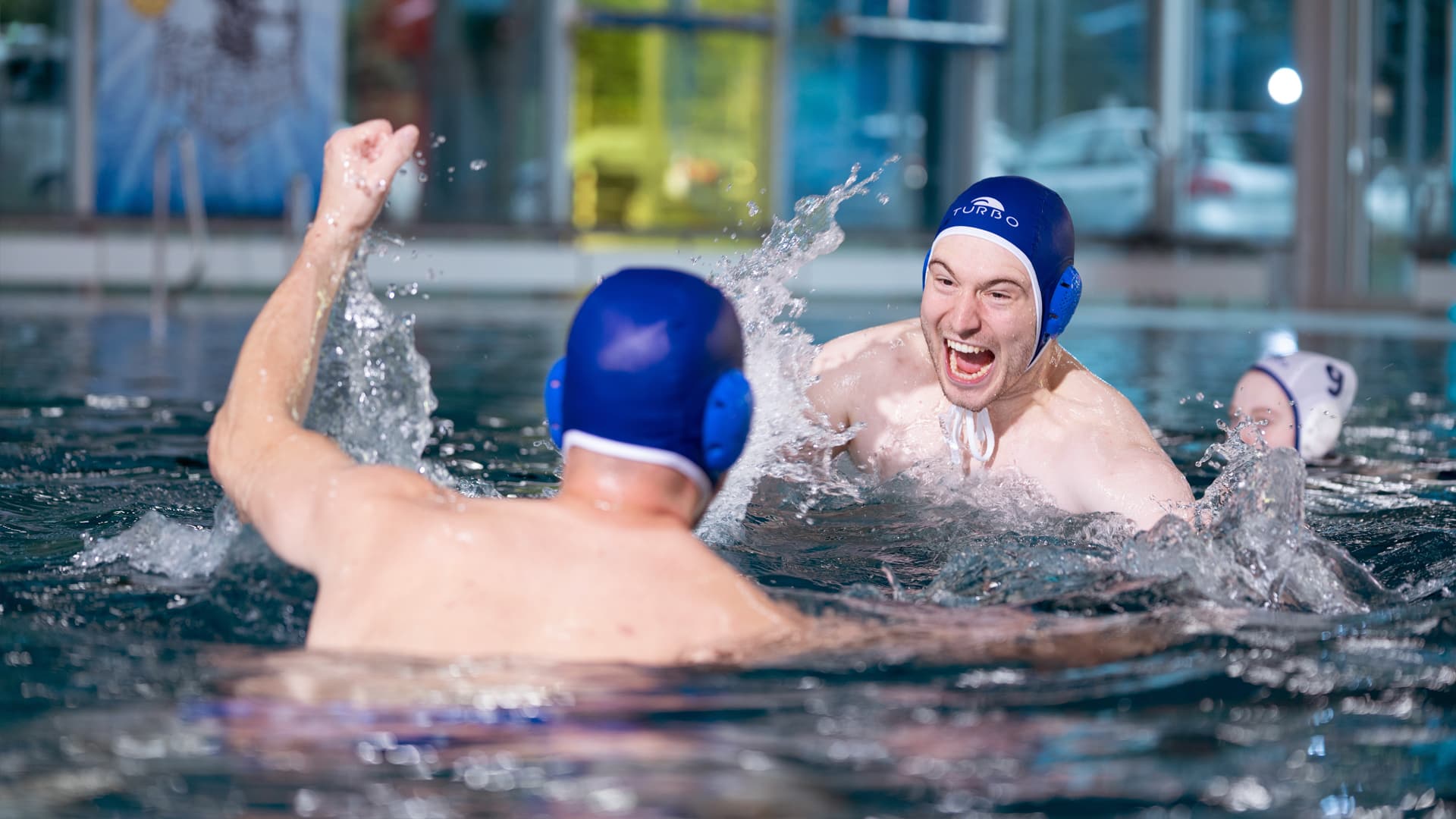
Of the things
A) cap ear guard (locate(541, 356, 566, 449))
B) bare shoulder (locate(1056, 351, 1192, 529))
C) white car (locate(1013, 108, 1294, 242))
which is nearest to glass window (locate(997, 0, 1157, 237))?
white car (locate(1013, 108, 1294, 242))

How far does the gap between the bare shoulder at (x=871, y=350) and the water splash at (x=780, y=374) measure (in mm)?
48

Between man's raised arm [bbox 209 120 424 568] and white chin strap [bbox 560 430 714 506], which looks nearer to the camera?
white chin strap [bbox 560 430 714 506]

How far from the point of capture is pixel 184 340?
10.3 m

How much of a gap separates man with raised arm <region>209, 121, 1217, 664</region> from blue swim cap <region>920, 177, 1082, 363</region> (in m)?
1.52

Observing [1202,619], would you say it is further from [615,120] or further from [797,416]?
[615,120]

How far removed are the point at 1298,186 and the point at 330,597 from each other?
17.2 m

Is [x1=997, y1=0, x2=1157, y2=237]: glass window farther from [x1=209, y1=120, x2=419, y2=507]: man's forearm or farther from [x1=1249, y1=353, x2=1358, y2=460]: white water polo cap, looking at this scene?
[x1=209, y1=120, x2=419, y2=507]: man's forearm

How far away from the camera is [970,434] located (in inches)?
165

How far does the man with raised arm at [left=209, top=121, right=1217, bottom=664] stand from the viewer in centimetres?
221

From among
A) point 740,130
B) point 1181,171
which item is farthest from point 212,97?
point 1181,171

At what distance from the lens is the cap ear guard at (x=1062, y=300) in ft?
12.3

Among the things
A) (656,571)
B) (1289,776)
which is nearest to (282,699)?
(656,571)

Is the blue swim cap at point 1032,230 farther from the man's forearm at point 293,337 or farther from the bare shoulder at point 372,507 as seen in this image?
the bare shoulder at point 372,507

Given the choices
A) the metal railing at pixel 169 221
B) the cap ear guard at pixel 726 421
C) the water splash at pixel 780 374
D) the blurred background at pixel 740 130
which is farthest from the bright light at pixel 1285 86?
the cap ear guard at pixel 726 421
